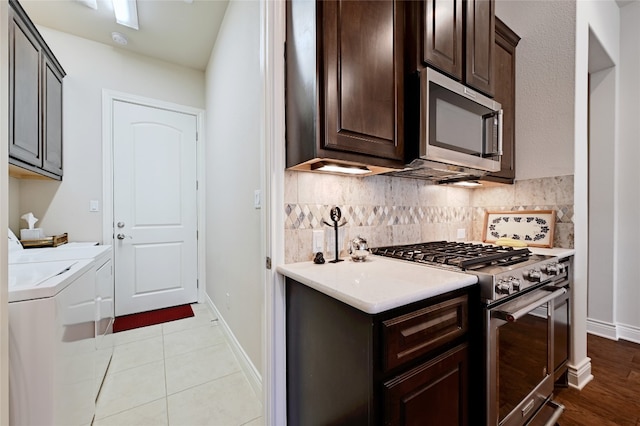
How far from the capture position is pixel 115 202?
2789mm

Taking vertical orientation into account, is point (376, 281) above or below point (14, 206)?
below

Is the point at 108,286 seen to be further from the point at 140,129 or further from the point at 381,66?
the point at 381,66

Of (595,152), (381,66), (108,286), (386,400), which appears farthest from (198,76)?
(595,152)

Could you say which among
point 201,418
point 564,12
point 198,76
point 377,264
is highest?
point 198,76

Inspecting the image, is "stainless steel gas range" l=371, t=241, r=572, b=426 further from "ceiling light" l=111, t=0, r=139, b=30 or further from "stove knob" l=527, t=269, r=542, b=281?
"ceiling light" l=111, t=0, r=139, b=30

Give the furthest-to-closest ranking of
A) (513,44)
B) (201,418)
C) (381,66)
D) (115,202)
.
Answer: (115,202)
(513,44)
(201,418)
(381,66)

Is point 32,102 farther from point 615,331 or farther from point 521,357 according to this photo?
point 615,331

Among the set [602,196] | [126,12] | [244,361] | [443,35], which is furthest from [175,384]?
[602,196]

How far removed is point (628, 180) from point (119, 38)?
4.95 m

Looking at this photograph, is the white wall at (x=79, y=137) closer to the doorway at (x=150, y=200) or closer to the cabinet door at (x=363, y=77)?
the doorway at (x=150, y=200)

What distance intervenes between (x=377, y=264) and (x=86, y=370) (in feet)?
5.23

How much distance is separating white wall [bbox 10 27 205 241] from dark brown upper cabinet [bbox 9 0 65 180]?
16cm

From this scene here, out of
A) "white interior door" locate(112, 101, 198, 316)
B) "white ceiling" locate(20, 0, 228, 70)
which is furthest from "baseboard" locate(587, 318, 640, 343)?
"white ceiling" locate(20, 0, 228, 70)

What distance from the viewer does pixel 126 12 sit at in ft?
7.45
